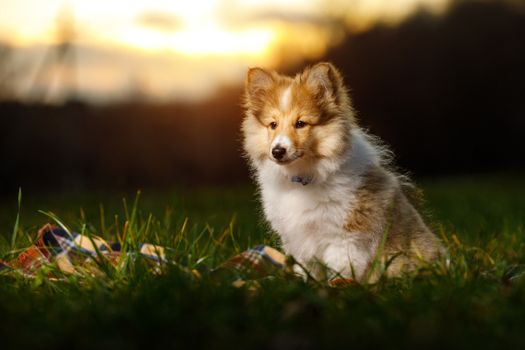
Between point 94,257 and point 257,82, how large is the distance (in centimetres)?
161

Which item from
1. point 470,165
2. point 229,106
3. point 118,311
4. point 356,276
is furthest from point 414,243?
point 470,165

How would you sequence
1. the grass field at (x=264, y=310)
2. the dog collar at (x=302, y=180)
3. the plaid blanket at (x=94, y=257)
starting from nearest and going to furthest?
the grass field at (x=264, y=310)
the plaid blanket at (x=94, y=257)
the dog collar at (x=302, y=180)

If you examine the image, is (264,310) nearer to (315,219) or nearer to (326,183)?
(315,219)

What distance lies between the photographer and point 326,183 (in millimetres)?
4754

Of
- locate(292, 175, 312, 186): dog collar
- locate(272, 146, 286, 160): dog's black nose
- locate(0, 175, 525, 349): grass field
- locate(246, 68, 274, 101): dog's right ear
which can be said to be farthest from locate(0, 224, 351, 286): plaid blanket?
locate(246, 68, 274, 101): dog's right ear

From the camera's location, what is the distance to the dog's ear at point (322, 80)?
4.83 meters

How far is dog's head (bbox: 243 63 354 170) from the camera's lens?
15.3 ft

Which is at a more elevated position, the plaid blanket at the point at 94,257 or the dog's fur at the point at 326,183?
the dog's fur at the point at 326,183

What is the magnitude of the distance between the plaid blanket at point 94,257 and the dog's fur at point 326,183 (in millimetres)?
286

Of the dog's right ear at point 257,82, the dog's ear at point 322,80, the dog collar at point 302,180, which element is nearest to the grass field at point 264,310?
the dog collar at point 302,180

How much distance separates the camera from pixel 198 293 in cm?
348

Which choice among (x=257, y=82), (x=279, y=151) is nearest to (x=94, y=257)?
(x=279, y=151)

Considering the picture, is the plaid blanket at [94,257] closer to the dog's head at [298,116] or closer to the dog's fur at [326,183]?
the dog's fur at [326,183]

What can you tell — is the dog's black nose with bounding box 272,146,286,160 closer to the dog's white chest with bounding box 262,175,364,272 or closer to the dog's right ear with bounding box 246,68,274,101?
the dog's white chest with bounding box 262,175,364,272
